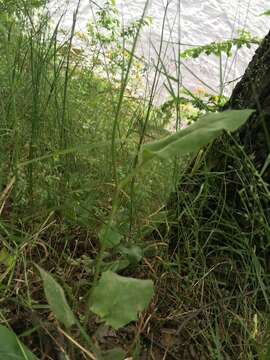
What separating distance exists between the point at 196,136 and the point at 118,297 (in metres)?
0.23

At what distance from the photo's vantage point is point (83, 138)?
4.14 feet

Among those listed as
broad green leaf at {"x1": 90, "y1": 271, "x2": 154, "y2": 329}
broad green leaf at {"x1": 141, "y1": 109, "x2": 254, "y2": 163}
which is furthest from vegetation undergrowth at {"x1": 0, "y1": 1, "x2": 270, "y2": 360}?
broad green leaf at {"x1": 141, "y1": 109, "x2": 254, "y2": 163}

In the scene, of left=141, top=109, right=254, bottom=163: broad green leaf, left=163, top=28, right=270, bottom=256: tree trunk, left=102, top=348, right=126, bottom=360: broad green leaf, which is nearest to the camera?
left=141, top=109, right=254, bottom=163: broad green leaf

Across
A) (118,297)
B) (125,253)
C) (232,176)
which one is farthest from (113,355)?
(232,176)

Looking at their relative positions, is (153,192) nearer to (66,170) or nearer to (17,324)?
(66,170)

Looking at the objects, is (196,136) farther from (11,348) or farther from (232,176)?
(232,176)

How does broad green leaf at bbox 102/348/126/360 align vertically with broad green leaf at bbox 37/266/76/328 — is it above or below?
below

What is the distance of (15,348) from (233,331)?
45 cm

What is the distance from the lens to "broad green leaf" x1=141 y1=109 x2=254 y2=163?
1.65 ft

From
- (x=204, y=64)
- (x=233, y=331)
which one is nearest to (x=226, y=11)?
(x=204, y=64)

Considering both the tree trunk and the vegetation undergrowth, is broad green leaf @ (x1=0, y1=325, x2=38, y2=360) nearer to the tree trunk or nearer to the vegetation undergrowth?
the vegetation undergrowth

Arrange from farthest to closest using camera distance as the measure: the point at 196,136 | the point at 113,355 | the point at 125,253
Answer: the point at 125,253 < the point at 113,355 < the point at 196,136

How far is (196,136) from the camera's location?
509mm

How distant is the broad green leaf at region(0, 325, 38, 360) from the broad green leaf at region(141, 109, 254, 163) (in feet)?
0.87
